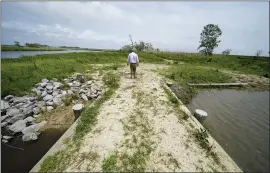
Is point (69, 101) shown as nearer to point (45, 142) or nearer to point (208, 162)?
point (45, 142)

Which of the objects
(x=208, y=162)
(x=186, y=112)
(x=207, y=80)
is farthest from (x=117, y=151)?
(x=207, y=80)

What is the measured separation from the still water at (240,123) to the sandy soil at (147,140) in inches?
48.8

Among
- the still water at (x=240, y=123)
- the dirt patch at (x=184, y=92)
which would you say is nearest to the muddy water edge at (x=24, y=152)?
the still water at (x=240, y=123)

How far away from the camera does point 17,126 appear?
16.9 ft

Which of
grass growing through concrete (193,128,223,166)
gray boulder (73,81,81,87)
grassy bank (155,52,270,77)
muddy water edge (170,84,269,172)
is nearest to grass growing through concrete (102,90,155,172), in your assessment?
grass growing through concrete (193,128,223,166)

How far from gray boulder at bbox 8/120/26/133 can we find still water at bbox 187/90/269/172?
584 centimetres

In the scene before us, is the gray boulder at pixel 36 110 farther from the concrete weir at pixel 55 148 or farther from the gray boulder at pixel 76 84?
the concrete weir at pixel 55 148

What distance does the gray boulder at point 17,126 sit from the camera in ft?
16.4

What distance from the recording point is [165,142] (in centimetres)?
364

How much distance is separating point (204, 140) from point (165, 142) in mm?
899

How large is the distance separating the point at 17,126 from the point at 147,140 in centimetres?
430

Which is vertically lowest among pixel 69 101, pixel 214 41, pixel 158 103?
pixel 69 101

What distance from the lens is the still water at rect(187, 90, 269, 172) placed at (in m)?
4.04

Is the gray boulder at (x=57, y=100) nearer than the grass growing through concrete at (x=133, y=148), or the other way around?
the grass growing through concrete at (x=133, y=148)
